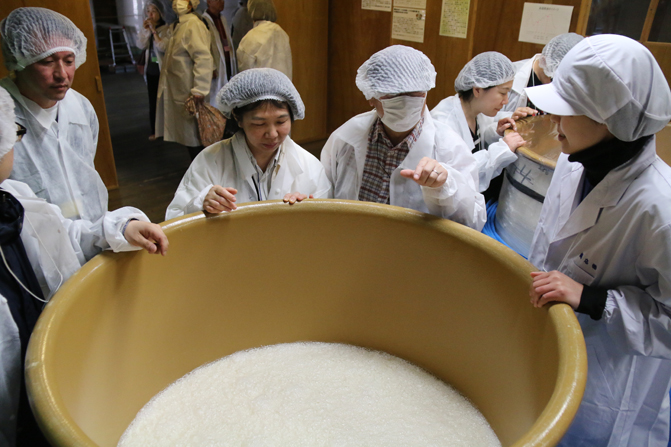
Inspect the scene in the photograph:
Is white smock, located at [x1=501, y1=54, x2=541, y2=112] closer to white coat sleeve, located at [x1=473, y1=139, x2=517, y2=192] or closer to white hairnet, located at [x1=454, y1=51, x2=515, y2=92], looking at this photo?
white hairnet, located at [x1=454, y1=51, x2=515, y2=92]

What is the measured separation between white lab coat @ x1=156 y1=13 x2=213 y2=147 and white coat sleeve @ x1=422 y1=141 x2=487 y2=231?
237 cm

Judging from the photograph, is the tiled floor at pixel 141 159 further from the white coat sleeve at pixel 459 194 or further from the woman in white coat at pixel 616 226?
the woman in white coat at pixel 616 226

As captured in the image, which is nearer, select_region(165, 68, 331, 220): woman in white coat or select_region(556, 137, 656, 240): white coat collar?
select_region(556, 137, 656, 240): white coat collar

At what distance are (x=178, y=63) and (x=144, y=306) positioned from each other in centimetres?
249

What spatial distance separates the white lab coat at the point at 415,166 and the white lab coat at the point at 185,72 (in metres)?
2.04

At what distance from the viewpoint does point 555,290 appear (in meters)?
1.01

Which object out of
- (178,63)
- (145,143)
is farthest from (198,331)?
(145,143)

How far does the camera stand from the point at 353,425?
49.8 inches

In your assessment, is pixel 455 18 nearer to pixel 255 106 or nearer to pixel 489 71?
pixel 489 71

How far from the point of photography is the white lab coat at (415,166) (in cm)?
132

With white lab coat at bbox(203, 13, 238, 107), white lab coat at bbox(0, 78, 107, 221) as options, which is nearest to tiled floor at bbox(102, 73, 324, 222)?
white lab coat at bbox(203, 13, 238, 107)

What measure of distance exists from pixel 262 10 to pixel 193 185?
8.68ft

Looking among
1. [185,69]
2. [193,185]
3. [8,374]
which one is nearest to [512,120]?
[193,185]

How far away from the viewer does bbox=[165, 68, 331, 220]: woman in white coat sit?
1.34m
